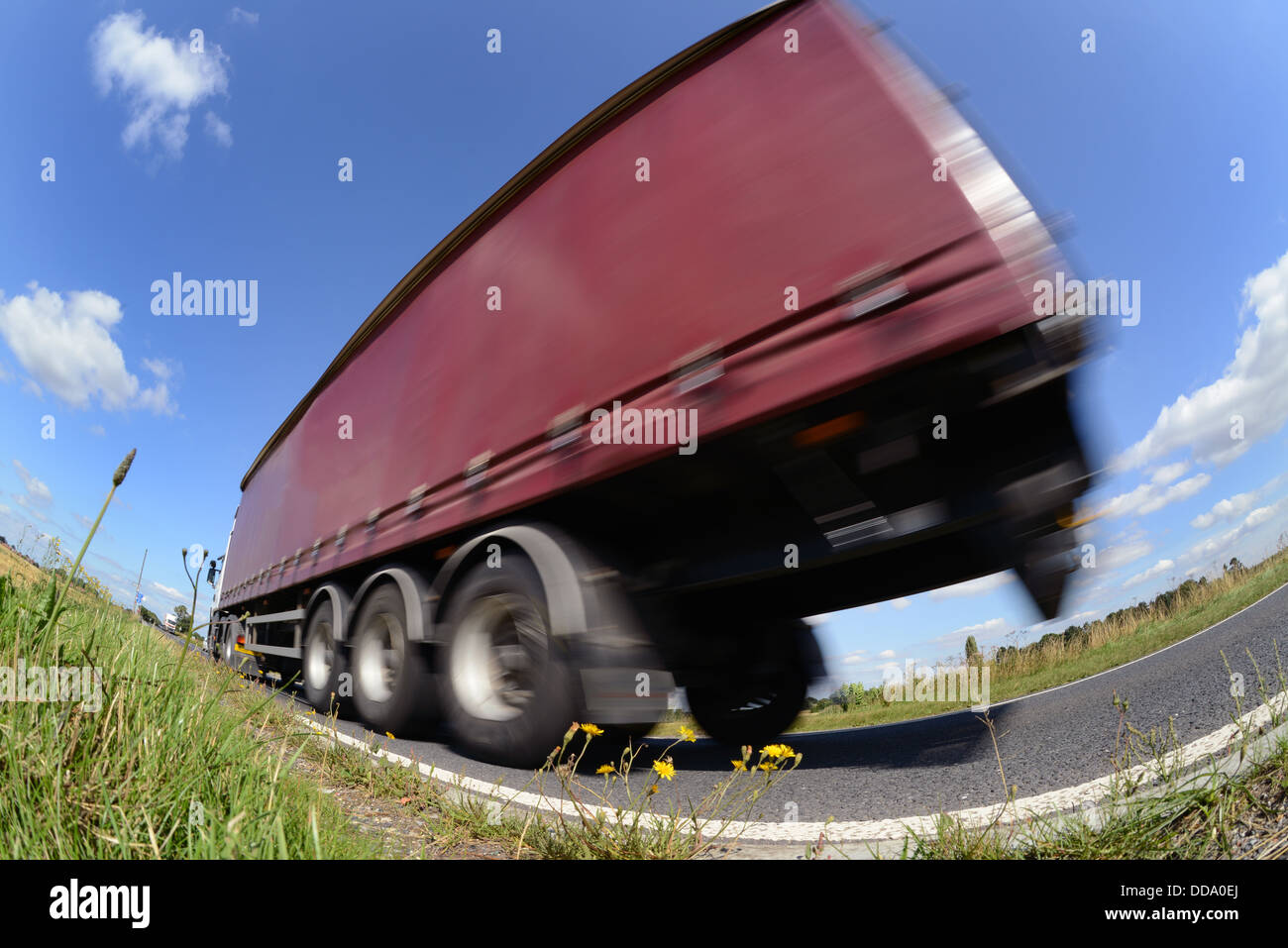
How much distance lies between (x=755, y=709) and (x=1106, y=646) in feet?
9.04

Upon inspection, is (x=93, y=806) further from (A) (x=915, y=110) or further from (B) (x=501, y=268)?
(B) (x=501, y=268)

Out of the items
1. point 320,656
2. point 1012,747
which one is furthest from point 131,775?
point 320,656

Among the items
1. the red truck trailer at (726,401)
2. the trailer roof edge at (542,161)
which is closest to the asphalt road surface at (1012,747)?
the red truck trailer at (726,401)

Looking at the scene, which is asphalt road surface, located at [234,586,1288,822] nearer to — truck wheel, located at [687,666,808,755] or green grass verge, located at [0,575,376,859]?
truck wheel, located at [687,666,808,755]

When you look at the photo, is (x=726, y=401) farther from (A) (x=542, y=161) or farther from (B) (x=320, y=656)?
(B) (x=320, y=656)

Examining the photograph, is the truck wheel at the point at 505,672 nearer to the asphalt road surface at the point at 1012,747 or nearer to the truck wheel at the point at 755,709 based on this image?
the asphalt road surface at the point at 1012,747

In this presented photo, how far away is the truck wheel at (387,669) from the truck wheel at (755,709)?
6.84ft

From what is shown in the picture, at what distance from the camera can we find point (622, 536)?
10.2ft

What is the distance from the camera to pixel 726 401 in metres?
2.40

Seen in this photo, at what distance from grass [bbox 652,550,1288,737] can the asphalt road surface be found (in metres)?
0.12

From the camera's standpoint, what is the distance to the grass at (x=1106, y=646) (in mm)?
2875

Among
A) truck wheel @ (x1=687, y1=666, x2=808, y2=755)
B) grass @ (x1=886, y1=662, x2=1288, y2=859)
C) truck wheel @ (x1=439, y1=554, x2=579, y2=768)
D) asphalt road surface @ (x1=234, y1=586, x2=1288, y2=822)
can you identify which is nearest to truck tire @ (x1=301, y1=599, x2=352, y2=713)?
asphalt road surface @ (x1=234, y1=586, x2=1288, y2=822)
